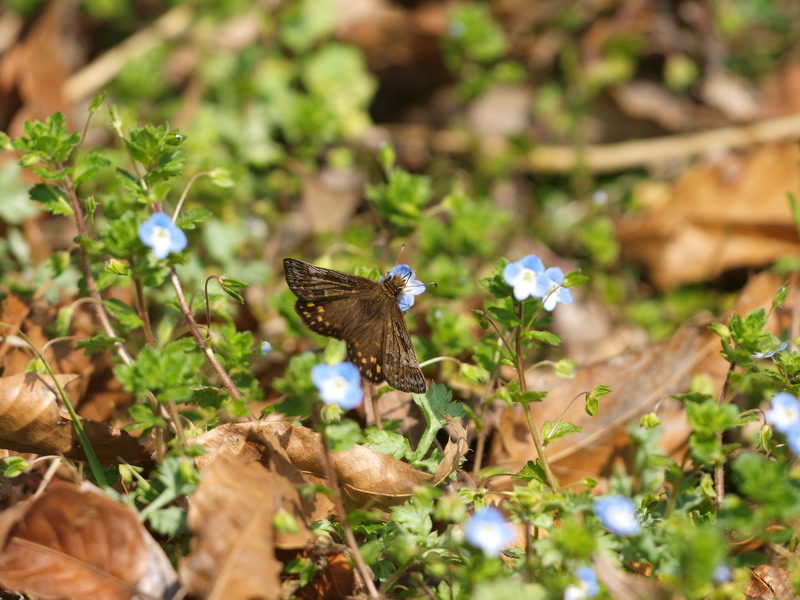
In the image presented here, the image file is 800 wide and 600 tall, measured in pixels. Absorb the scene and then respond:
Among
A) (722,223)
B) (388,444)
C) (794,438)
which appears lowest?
(388,444)

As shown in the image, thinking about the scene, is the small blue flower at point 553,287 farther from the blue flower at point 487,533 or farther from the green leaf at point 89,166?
the green leaf at point 89,166

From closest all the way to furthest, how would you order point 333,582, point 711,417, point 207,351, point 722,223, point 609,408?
point 711,417 < point 333,582 < point 207,351 < point 609,408 < point 722,223

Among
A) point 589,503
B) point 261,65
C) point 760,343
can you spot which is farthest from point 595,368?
point 261,65

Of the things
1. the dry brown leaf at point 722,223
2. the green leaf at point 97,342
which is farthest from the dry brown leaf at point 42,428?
the dry brown leaf at point 722,223

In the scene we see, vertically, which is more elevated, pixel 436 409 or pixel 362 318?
pixel 362 318

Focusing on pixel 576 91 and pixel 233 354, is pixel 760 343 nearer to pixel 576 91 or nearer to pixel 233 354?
pixel 233 354

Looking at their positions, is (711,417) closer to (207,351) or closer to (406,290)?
(406,290)

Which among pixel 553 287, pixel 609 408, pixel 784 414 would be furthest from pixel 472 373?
pixel 784 414
